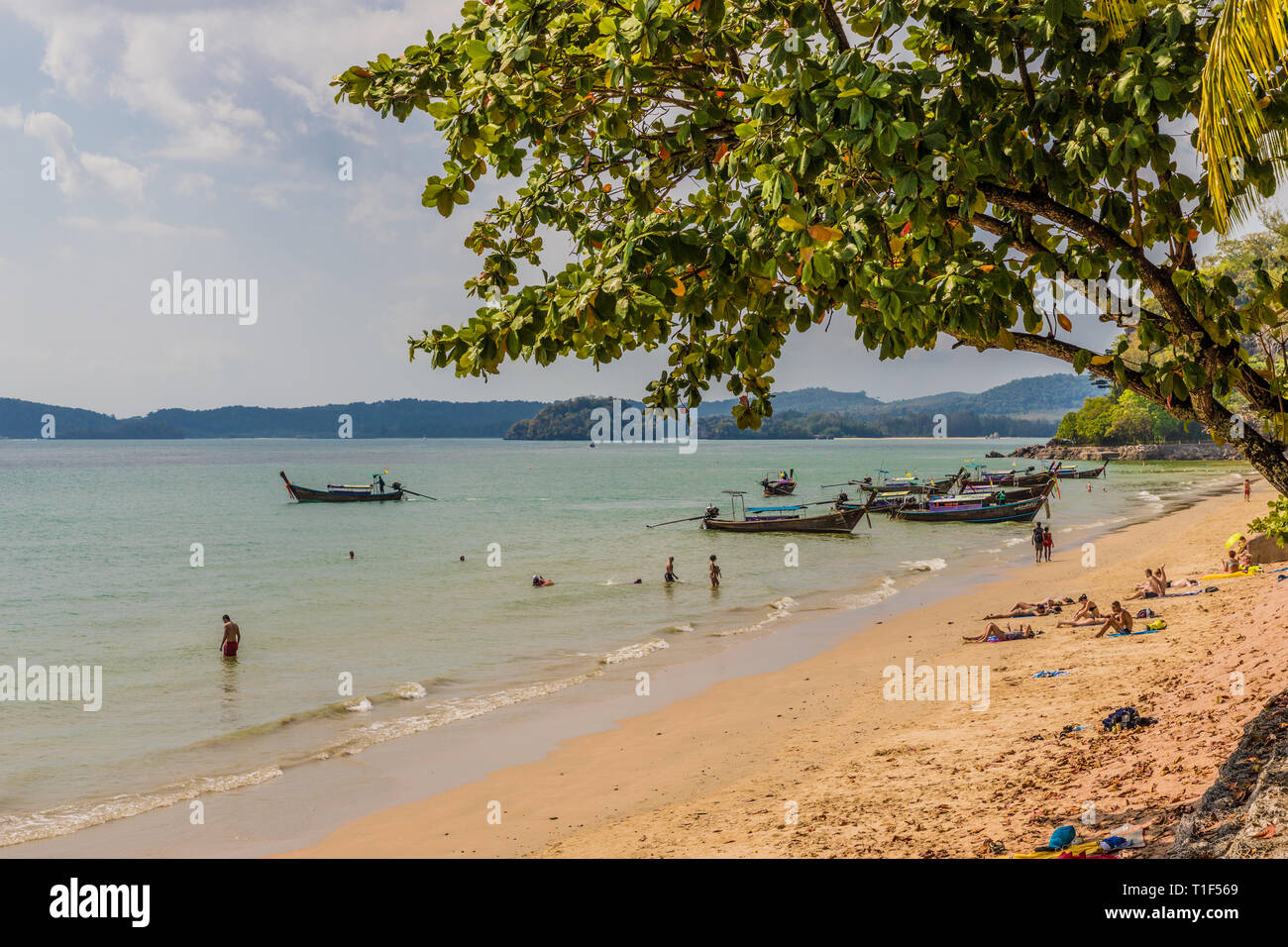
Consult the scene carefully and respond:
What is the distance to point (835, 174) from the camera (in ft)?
15.0

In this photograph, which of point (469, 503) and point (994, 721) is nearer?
point (994, 721)

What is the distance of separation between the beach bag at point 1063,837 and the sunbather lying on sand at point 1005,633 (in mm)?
13412

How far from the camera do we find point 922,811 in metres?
8.83

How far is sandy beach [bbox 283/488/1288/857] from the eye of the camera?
810cm

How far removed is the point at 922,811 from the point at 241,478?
5149 inches

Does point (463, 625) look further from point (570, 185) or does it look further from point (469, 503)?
point (469, 503)

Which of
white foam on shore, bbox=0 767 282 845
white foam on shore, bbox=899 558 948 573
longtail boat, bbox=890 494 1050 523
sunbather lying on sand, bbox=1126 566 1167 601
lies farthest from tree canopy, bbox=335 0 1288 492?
longtail boat, bbox=890 494 1050 523

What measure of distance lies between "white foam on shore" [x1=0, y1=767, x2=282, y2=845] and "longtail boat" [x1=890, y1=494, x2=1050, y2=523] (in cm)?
4529

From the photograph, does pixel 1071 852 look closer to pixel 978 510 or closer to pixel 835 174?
pixel 835 174

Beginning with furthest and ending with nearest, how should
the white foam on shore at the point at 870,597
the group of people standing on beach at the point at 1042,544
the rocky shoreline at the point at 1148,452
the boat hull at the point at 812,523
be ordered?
the rocky shoreline at the point at 1148,452 → the boat hull at the point at 812,523 → the group of people standing on beach at the point at 1042,544 → the white foam on shore at the point at 870,597

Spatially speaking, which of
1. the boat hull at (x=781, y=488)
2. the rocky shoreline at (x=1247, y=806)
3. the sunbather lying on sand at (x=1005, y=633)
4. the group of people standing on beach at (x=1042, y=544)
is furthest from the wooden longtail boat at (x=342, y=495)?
the rocky shoreline at (x=1247, y=806)

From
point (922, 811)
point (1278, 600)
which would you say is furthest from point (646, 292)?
point (1278, 600)

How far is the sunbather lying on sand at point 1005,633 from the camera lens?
1930 centimetres

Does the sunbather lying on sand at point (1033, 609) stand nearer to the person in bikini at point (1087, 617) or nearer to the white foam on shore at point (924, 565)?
the person in bikini at point (1087, 617)
